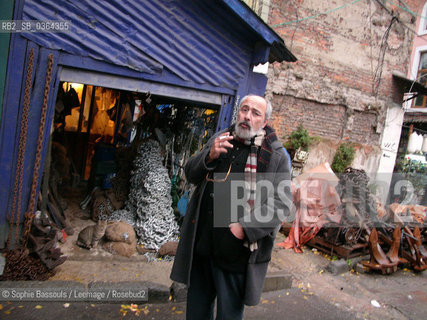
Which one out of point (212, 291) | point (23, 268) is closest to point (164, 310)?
point (212, 291)

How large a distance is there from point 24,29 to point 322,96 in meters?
8.66

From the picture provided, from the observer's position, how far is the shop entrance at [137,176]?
5367mm

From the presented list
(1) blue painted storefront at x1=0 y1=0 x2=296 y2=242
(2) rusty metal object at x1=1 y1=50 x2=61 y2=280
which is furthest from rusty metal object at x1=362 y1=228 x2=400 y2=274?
(2) rusty metal object at x1=1 y1=50 x2=61 y2=280

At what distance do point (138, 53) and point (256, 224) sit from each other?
3412mm

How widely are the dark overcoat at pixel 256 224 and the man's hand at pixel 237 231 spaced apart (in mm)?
50

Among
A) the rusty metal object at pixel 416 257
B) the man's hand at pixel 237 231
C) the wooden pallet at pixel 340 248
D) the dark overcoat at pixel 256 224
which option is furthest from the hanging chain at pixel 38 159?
the rusty metal object at pixel 416 257

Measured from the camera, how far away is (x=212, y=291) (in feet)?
8.55

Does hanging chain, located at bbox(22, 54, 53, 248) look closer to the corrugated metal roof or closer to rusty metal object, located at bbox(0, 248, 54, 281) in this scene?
rusty metal object, located at bbox(0, 248, 54, 281)

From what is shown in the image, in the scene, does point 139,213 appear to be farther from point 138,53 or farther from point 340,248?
point 340,248

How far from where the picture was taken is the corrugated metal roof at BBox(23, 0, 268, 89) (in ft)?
13.9

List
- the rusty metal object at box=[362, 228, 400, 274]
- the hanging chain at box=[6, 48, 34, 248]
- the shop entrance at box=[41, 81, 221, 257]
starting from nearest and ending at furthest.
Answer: the hanging chain at box=[6, 48, 34, 248], the shop entrance at box=[41, 81, 221, 257], the rusty metal object at box=[362, 228, 400, 274]

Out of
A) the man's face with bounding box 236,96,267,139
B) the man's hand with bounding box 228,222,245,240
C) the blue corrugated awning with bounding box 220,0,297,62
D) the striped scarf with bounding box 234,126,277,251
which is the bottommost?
the man's hand with bounding box 228,222,245,240

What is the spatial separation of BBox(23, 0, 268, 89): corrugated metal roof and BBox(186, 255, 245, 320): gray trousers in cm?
323

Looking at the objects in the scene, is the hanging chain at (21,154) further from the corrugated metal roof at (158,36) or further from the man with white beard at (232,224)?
the man with white beard at (232,224)
